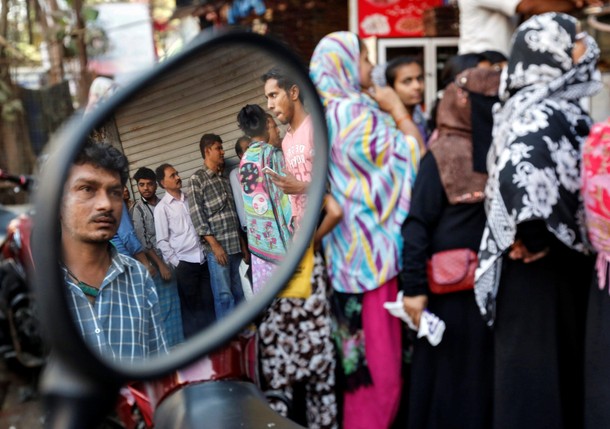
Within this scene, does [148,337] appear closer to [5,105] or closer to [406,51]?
[406,51]

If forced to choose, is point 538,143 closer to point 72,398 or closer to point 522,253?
point 522,253

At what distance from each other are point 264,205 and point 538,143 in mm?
1799

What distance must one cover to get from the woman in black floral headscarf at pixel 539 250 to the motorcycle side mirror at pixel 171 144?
71.1 inches

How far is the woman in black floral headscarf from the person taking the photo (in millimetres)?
2498

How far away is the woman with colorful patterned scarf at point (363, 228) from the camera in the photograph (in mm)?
3053

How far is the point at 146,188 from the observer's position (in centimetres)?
78

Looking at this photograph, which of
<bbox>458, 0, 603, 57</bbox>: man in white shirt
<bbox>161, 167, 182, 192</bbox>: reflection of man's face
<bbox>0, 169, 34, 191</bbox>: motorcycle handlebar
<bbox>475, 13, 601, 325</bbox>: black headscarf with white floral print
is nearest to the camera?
<bbox>161, 167, 182, 192</bbox>: reflection of man's face

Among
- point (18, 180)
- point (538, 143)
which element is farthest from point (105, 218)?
point (18, 180)

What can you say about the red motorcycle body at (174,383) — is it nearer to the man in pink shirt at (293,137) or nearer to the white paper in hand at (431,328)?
the man in pink shirt at (293,137)

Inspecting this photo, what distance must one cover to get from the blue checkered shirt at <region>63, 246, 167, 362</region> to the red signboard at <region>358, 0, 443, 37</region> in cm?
562

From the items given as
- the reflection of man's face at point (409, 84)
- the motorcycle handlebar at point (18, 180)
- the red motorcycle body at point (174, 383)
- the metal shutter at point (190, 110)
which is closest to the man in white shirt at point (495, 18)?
the reflection of man's face at point (409, 84)

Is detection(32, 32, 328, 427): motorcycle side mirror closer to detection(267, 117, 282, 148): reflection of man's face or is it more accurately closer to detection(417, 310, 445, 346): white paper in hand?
detection(267, 117, 282, 148): reflection of man's face

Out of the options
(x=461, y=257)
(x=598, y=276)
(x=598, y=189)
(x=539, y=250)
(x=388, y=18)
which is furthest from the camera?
(x=388, y=18)

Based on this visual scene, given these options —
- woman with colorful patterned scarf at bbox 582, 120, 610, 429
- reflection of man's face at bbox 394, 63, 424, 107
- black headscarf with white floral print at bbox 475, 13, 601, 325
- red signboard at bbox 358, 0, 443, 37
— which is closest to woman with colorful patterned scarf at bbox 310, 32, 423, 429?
black headscarf with white floral print at bbox 475, 13, 601, 325
